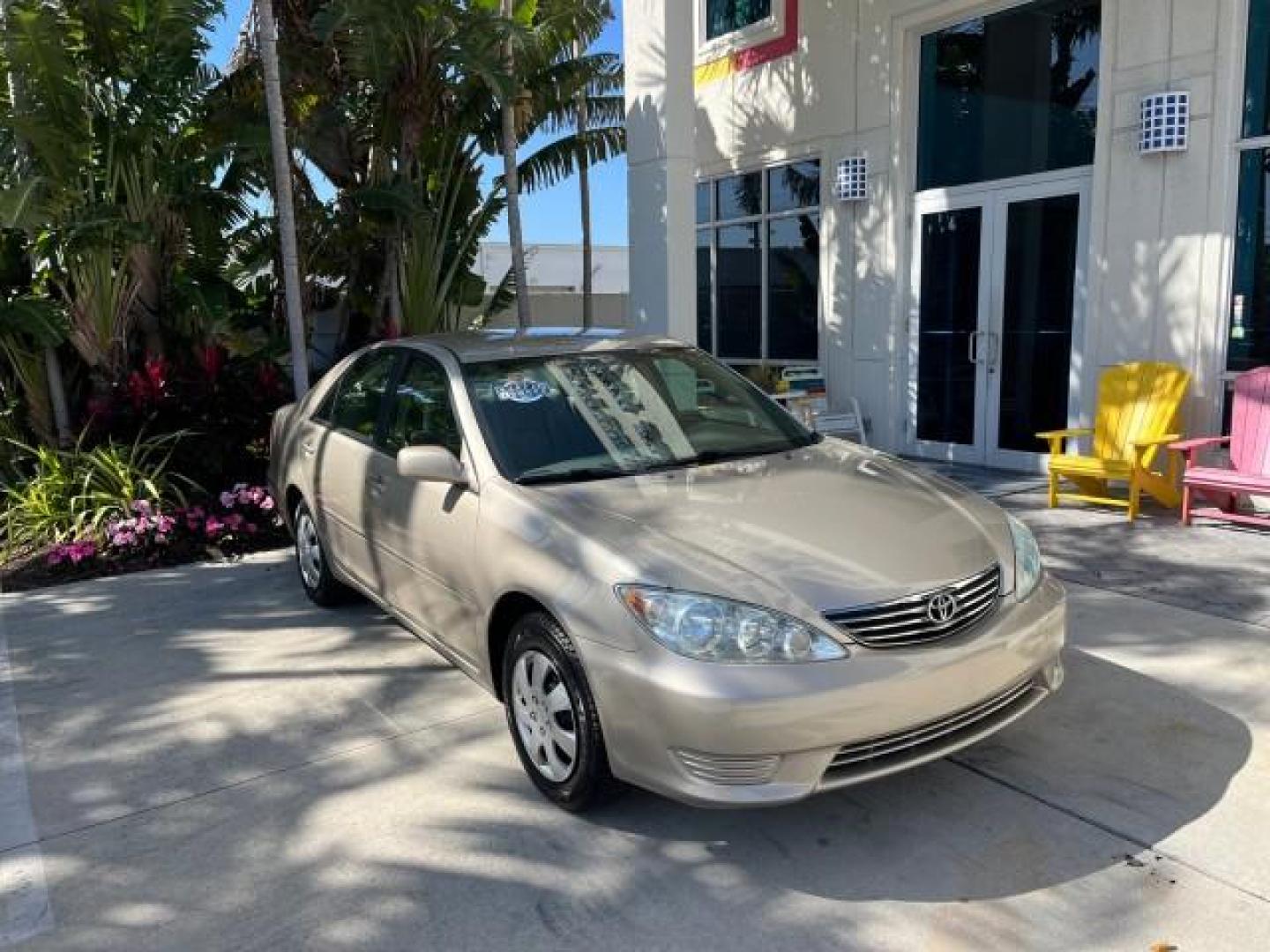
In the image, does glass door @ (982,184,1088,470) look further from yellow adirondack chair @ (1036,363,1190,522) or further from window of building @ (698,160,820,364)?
window of building @ (698,160,820,364)

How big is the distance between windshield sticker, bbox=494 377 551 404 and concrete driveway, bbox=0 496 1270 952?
4.36 ft

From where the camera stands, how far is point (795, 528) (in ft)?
10.9

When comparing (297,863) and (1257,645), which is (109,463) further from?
(1257,645)

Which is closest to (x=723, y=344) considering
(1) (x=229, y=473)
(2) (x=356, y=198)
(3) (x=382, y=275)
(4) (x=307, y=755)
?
(3) (x=382, y=275)

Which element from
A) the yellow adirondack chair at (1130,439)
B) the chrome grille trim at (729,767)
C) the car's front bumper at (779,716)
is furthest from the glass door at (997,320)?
the chrome grille trim at (729,767)

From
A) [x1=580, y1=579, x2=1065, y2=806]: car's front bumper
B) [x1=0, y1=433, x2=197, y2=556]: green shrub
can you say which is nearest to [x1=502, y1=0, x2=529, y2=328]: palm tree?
[x1=0, y1=433, x2=197, y2=556]: green shrub

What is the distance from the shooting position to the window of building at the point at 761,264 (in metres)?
10.8

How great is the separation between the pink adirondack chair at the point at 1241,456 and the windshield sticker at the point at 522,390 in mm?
4624

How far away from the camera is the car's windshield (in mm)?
3867

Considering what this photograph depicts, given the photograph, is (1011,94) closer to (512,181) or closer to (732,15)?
(732,15)

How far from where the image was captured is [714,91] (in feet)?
38.6

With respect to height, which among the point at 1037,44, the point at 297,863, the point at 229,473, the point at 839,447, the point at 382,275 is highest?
the point at 1037,44

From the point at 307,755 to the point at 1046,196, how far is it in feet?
24.3

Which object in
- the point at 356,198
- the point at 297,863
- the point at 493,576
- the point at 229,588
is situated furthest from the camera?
the point at 356,198
